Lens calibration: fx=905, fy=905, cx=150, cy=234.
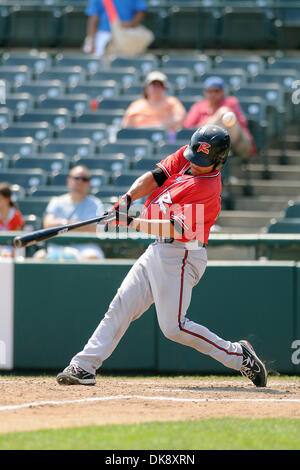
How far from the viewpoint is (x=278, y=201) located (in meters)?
10.1

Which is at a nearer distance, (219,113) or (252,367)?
(252,367)

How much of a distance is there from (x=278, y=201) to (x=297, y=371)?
3.05 meters

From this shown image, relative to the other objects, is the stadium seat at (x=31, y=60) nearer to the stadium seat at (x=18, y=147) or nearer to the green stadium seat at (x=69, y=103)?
the green stadium seat at (x=69, y=103)

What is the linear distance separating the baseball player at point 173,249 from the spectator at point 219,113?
3700mm

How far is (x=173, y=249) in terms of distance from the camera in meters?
5.96

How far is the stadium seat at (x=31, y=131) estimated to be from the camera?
448 inches

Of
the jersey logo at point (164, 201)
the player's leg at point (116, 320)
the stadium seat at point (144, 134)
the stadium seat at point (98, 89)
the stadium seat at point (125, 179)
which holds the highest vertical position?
the stadium seat at point (98, 89)

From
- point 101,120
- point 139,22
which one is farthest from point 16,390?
point 139,22

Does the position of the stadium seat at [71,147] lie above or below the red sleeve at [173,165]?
above

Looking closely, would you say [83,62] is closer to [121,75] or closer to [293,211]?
[121,75]

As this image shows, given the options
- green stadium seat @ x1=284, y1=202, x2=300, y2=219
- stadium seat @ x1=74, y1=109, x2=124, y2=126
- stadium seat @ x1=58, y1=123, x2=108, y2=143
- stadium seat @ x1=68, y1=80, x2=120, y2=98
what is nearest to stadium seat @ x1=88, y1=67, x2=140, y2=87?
stadium seat @ x1=68, y1=80, x2=120, y2=98

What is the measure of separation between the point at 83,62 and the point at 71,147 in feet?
9.04

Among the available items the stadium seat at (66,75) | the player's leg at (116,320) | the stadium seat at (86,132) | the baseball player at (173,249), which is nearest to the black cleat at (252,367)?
the baseball player at (173,249)

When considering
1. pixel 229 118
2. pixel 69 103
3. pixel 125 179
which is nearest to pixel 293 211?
pixel 229 118
